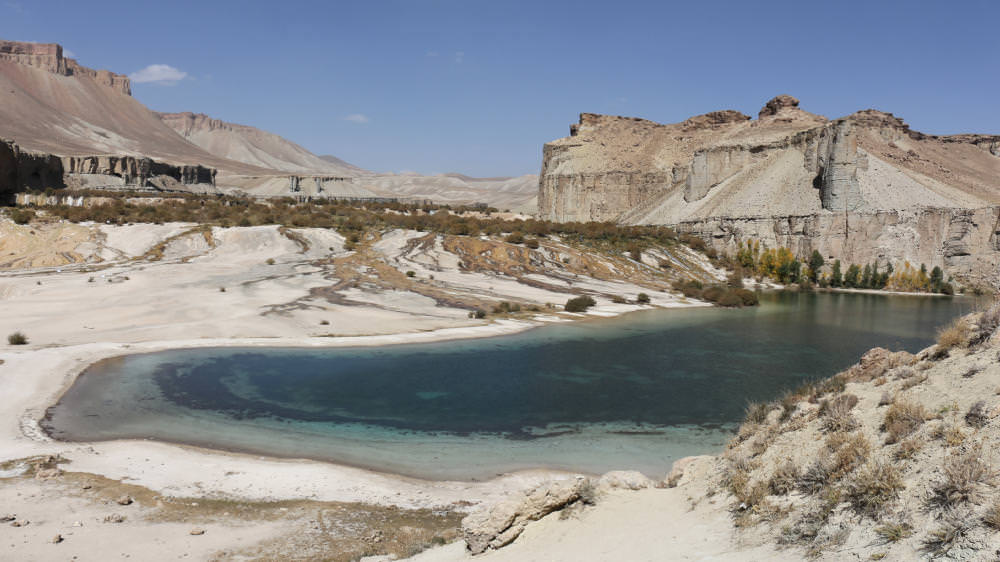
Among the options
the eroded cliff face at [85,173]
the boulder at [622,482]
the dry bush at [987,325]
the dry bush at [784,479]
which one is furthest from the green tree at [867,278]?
the eroded cliff face at [85,173]

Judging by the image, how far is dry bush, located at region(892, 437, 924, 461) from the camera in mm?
6508

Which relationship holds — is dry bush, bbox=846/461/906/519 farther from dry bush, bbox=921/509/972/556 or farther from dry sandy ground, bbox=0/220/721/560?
dry sandy ground, bbox=0/220/721/560

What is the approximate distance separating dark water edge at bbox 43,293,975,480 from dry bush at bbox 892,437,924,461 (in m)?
6.89

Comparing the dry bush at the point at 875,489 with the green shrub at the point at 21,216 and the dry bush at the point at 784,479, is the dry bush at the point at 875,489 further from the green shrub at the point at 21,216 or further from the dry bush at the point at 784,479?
the green shrub at the point at 21,216

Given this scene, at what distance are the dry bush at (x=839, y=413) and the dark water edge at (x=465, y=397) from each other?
198 inches

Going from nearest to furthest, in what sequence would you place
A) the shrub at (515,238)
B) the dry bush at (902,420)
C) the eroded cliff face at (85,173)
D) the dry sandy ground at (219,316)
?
the dry bush at (902,420) < the dry sandy ground at (219,316) < the shrub at (515,238) < the eroded cliff face at (85,173)

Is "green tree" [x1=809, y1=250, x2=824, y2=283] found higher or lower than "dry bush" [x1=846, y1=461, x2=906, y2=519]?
higher

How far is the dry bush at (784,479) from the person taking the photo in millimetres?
7039

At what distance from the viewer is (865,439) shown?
732 cm

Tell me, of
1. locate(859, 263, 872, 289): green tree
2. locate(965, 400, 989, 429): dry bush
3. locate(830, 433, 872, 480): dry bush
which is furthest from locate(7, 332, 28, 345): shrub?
locate(859, 263, 872, 289): green tree

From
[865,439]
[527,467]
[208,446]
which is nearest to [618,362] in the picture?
[527,467]

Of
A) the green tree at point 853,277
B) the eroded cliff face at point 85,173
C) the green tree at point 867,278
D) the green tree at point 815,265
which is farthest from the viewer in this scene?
the eroded cliff face at point 85,173

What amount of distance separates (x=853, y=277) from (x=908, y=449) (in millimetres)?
59901

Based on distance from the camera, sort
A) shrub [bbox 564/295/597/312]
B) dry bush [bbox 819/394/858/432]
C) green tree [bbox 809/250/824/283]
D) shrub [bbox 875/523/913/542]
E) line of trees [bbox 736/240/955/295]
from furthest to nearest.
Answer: green tree [bbox 809/250/824/283]
line of trees [bbox 736/240/955/295]
shrub [bbox 564/295/597/312]
dry bush [bbox 819/394/858/432]
shrub [bbox 875/523/913/542]
